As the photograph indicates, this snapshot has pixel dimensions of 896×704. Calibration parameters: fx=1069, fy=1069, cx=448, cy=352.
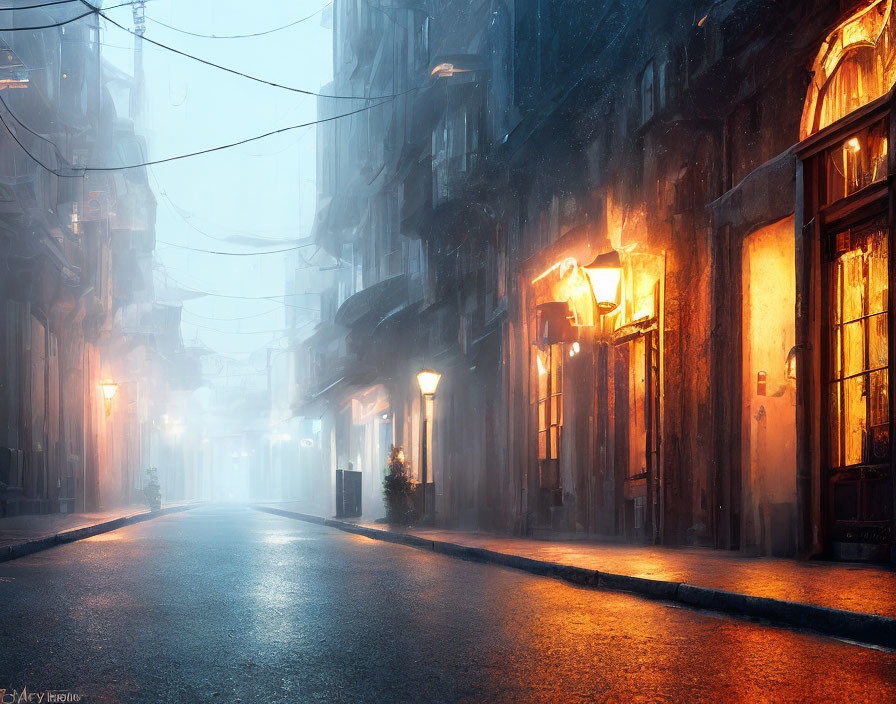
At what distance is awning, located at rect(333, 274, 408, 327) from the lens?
31.4m

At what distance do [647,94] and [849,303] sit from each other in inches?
225

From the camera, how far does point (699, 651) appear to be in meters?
5.73

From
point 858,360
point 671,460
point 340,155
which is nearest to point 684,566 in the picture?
point 858,360

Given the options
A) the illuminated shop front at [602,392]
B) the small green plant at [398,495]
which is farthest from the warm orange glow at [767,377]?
the small green plant at [398,495]

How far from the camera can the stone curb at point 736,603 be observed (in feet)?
19.7

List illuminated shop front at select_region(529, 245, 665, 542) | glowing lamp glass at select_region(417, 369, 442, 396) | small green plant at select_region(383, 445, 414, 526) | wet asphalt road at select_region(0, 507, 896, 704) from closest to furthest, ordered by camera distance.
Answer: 1. wet asphalt road at select_region(0, 507, 896, 704)
2. illuminated shop front at select_region(529, 245, 665, 542)
3. glowing lamp glass at select_region(417, 369, 442, 396)
4. small green plant at select_region(383, 445, 414, 526)

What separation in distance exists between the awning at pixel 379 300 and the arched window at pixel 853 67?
20344mm

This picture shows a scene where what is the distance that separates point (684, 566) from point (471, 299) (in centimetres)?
1552

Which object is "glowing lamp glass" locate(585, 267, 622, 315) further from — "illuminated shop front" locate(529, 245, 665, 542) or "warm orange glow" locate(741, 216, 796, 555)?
"warm orange glow" locate(741, 216, 796, 555)

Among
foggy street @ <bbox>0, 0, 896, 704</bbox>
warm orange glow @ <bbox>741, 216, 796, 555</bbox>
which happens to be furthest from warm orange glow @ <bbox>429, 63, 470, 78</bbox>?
warm orange glow @ <bbox>741, 216, 796, 555</bbox>

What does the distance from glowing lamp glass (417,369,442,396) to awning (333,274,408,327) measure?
9864 mm

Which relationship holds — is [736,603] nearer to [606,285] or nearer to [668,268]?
[668,268]

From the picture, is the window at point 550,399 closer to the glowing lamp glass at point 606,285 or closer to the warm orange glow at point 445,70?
the glowing lamp glass at point 606,285

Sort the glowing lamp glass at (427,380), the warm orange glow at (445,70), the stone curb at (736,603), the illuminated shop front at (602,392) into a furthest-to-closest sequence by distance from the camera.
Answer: the warm orange glow at (445,70), the glowing lamp glass at (427,380), the illuminated shop front at (602,392), the stone curb at (736,603)
